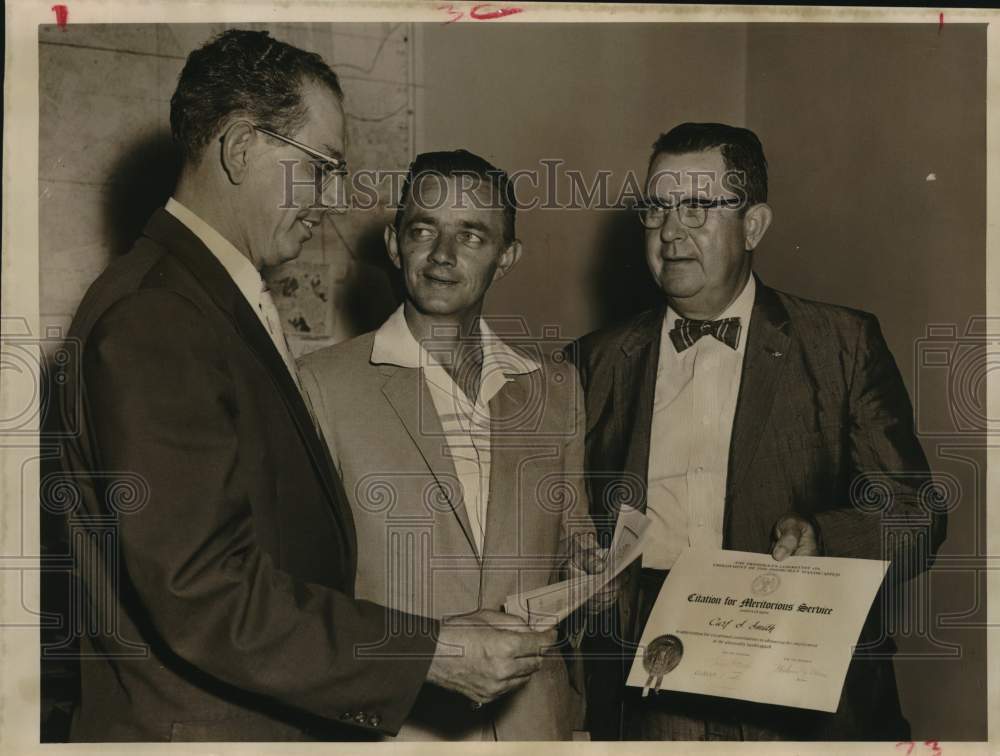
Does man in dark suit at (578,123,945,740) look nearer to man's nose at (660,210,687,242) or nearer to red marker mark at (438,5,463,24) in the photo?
man's nose at (660,210,687,242)

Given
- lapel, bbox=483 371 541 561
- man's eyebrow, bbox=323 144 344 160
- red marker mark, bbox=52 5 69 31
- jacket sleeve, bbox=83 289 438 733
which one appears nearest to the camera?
jacket sleeve, bbox=83 289 438 733

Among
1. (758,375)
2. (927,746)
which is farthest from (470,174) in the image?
(927,746)

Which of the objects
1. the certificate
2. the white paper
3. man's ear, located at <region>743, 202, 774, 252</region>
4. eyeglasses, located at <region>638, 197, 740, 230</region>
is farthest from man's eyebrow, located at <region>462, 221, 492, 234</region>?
the certificate

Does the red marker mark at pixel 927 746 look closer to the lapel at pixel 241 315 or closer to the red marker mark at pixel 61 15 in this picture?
the lapel at pixel 241 315

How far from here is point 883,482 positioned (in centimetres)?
266

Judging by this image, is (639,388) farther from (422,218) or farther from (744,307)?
(422,218)

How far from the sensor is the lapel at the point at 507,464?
8.41ft

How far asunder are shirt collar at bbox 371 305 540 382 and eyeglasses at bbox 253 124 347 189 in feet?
1.11

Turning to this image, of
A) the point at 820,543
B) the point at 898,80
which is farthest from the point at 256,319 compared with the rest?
the point at 898,80

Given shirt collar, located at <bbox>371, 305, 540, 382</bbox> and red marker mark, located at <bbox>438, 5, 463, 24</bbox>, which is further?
red marker mark, located at <bbox>438, 5, 463, 24</bbox>

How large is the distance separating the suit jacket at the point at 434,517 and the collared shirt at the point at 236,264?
0.70 feet

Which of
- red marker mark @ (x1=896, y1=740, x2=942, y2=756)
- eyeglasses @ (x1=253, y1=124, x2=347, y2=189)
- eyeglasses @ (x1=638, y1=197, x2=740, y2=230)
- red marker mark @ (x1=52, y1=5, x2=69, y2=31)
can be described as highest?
red marker mark @ (x1=52, y1=5, x2=69, y2=31)

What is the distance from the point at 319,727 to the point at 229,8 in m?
1.66

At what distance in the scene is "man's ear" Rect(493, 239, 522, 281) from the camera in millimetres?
2654
